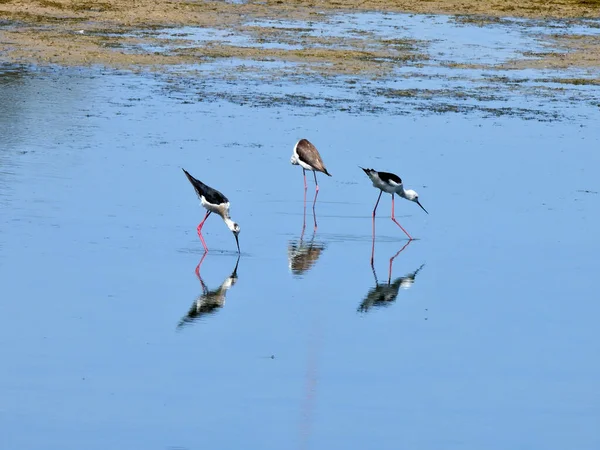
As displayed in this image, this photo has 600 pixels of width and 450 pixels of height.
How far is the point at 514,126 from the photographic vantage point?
1786 cm

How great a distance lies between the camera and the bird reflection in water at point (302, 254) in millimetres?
10820

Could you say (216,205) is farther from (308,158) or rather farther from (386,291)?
(308,158)

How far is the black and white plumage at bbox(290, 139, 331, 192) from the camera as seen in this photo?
14086mm

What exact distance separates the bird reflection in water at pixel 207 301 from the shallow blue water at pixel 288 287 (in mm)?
76

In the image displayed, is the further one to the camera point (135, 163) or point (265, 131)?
point (265, 131)

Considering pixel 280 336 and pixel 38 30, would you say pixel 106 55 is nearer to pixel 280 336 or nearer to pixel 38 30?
pixel 38 30

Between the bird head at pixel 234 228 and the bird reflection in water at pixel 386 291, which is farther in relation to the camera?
the bird head at pixel 234 228

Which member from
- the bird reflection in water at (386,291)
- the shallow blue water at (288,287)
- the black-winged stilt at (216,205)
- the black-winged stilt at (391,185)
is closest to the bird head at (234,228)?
the black-winged stilt at (216,205)

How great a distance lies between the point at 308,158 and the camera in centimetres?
1420

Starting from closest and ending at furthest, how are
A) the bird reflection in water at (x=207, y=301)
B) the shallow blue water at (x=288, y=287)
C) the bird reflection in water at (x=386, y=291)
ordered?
the shallow blue water at (x=288, y=287)
the bird reflection in water at (x=207, y=301)
the bird reflection in water at (x=386, y=291)

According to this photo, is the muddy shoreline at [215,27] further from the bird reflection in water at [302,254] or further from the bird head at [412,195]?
the bird reflection in water at [302,254]

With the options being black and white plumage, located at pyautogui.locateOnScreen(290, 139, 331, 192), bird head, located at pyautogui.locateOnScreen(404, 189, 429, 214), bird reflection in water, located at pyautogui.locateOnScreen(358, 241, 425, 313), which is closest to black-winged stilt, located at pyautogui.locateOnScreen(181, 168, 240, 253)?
bird reflection in water, located at pyautogui.locateOnScreen(358, 241, 425, 313)

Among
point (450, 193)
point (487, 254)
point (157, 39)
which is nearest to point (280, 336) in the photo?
point (487, 254)

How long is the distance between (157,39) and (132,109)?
6.83 m
